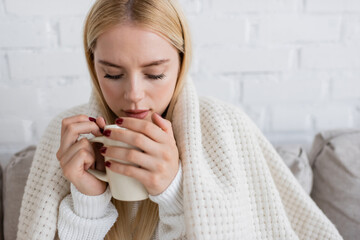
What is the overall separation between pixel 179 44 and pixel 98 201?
36 centimetres

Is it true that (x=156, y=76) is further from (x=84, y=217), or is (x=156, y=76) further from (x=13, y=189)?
(x=13, y=189)

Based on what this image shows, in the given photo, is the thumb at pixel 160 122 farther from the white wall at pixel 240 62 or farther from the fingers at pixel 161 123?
the white wall at pixel 240 62

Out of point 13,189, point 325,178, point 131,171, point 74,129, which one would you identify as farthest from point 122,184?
point 325,178

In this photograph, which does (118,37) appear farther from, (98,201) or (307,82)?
(307,82)

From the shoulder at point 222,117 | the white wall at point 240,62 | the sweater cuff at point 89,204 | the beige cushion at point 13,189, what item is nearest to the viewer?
the sweater cuff at point 89,204

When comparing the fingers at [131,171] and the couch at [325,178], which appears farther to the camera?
the couch at [325,178]

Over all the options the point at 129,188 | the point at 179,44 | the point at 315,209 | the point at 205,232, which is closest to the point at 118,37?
the point at 179,44

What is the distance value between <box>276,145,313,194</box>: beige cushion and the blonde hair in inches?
Result: 18.1

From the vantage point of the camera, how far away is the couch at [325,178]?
1.05m

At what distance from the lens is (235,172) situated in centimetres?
77

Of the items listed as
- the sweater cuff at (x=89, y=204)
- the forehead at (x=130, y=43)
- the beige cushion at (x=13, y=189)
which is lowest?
the beige cushion at (x=13, y=189)

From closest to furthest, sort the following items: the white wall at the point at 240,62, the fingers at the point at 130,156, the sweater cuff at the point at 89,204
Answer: the fingers at the point at 130,156
the sweater cuff at the point at 89,204
the white wall at the point at 240,62

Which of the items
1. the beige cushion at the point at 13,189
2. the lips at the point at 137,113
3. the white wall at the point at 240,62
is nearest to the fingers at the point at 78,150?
the lips at the point at 137,113

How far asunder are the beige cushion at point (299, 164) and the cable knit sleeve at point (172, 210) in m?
0.49
